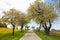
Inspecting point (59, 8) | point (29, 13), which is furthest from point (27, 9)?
point (59, 8)

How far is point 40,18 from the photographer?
61188 millimetres

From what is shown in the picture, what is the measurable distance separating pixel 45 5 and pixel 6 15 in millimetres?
13339

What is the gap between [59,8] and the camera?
30516mm

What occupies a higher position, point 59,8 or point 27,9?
point 27,9

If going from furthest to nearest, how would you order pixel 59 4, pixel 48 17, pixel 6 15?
1. pixel 6 15
2. pixel 48 17
3. pixel 59 4

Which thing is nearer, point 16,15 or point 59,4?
point 59,4

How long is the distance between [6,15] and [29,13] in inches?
310

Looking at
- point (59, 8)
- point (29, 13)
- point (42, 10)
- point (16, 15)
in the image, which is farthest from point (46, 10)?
point (59, 8)

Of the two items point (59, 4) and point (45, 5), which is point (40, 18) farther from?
point (59, 4)

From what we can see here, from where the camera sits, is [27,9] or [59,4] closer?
[59,4]

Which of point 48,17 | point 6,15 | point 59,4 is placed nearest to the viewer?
point 59,4

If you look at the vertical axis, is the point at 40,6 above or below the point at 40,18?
above

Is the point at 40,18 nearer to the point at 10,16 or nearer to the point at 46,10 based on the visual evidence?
the point at 46,10

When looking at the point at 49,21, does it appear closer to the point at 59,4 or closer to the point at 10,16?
the point at 10,16
